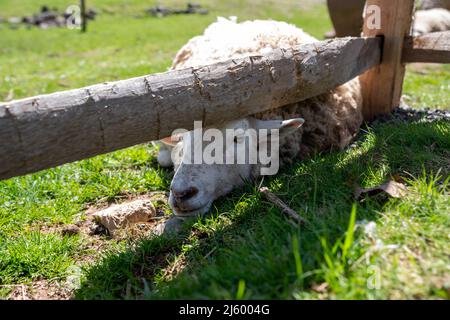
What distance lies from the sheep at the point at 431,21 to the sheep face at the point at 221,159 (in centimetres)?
691

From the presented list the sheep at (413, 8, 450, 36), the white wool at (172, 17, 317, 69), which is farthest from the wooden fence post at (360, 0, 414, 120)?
the sheep at (413, 8, 450, 36)

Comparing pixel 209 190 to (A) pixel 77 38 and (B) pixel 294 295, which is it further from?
(A) pixel 77 38

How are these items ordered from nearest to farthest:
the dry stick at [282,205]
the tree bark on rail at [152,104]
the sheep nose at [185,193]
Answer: the tree bark on rail at [152,104] < the dry stick at [282,205] < the sheep nose at [185,193]

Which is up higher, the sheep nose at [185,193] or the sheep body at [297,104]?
the sheep body at [297,104]

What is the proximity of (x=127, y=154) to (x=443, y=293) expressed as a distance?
12.5ft

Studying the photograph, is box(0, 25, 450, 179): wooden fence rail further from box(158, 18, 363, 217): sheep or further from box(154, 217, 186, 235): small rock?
box(154, 217, 186, 235): small rock

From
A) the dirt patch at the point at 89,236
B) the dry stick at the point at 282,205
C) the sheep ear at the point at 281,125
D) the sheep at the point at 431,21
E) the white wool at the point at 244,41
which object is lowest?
the dirt patch at the point at 89,236

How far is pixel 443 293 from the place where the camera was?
201 cm

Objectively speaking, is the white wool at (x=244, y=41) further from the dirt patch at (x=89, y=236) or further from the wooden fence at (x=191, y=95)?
the dirt patch at (x=89, y=236)

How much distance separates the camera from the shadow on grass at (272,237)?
2223mm

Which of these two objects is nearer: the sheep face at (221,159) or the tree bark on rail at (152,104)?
the tree bark on rail at (152,104)

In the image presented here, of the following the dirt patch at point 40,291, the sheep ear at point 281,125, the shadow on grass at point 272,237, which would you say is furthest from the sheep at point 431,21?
the dirt patch at point 40,291


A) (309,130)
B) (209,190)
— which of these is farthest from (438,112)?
(209,190)

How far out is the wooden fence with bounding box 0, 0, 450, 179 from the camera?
2482mm
